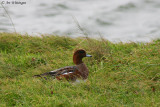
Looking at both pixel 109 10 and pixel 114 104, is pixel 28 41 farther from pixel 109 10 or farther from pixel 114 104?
pixel 109 10

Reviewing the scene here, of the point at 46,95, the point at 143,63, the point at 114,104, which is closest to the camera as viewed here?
the point at 114,104

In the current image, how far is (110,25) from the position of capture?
14.0m

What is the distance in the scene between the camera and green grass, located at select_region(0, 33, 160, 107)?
15.9 feet

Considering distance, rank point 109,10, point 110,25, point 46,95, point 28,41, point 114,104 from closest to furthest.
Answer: point 114,104 < point 46,95 < point 28,41 < point 110,25 < point 109,10

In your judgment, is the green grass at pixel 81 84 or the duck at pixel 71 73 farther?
the duck at pixel 71 73

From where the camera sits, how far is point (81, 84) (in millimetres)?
5328

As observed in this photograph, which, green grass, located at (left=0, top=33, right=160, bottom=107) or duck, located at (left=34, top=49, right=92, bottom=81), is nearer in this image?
green grass, located at (left=0, top=33, right=160, bottom=107)

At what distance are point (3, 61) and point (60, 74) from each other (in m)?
1.69

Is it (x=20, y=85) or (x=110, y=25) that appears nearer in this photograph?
(x=20, y=85)

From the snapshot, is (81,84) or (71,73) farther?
(71,73)

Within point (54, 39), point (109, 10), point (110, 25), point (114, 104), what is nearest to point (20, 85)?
point (114, 104)

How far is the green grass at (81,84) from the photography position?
484 centimetres

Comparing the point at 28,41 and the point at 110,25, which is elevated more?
the point at 28,41

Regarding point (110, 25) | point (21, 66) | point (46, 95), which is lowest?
point (110, 25)
